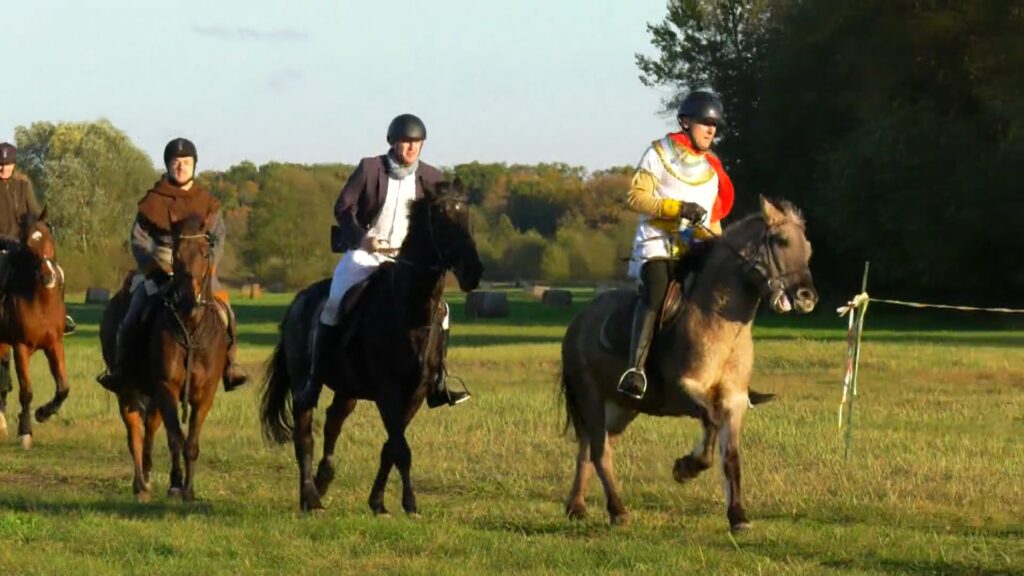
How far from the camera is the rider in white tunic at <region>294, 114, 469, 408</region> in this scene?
12.1 meters

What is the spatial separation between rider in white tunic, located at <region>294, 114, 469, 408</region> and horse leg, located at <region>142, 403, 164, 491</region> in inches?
88.4

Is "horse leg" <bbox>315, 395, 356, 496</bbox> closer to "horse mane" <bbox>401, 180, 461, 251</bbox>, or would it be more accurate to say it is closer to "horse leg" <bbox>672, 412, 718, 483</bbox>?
"horse mane" <bbox>401, 180, 461, 251</bbox>

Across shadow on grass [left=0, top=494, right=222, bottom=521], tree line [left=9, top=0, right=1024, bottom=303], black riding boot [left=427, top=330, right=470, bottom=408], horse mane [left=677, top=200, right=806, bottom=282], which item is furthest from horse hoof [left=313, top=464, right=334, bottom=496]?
tree line [left=9, top=0, right=1024, bottom=303]

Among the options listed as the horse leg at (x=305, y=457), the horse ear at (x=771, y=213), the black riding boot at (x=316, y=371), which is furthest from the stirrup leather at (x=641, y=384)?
the horse leg at (x=305, y=457)

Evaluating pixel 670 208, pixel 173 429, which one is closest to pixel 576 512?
pixel 670 208

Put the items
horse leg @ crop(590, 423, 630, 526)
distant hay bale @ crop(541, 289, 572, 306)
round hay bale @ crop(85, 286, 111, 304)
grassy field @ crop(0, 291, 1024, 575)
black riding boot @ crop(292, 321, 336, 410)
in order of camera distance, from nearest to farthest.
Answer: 1. grassy field @ crop(0, 291, 1024, 575)
2. horse leg @ crop(590, 423, 630, 526)
3. black riding boot @ crop(292, 321, 336, 410)
4. distant hay bale @ crop(541, 289, 572, 306)
5. round hay bale @ crop(85, 286, 111, 304)

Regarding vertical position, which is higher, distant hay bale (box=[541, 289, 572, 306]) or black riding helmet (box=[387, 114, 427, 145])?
black riding helmet (box=[387, 114, 427, 145])

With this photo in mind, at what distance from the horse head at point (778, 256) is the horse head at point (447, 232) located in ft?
5.51

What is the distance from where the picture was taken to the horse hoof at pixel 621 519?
11.4 metres

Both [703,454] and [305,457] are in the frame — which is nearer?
[703,454]

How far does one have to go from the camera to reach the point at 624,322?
38.9 feet

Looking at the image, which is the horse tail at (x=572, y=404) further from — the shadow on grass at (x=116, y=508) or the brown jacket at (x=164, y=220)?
the brown jacket at (x=164, y=220)

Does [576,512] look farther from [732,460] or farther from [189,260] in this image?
[189,260]

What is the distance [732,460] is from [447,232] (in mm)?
2315
